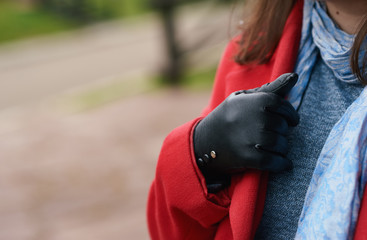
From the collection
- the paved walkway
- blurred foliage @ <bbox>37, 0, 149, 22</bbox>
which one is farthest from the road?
blurred foliage @ <bbox>37, 0, 149, 22</bbox>

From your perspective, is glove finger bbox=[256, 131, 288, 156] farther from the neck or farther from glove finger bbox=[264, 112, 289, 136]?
the neck

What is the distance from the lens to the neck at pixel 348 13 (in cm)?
102

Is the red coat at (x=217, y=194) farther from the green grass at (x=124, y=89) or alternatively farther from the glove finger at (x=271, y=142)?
the green grass at (x=124, y=89)

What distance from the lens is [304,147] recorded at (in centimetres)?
107

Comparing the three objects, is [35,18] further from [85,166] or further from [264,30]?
[264,30]

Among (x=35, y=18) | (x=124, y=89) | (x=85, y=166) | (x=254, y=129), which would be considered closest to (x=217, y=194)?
(x=254, y=129)

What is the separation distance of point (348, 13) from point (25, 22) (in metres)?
11.0

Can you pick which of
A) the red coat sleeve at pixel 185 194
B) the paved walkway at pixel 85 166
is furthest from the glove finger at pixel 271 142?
the paved walkway at pixel 85 166

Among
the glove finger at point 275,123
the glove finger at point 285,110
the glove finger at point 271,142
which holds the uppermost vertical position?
the glove finger at point 285,110

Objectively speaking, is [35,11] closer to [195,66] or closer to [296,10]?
[195,66]

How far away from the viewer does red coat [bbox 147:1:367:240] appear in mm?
1092

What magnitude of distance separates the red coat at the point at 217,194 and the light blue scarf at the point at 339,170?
0.12 metres

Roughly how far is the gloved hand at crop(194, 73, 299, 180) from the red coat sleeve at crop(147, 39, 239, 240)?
0.08m

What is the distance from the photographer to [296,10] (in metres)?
1.24
